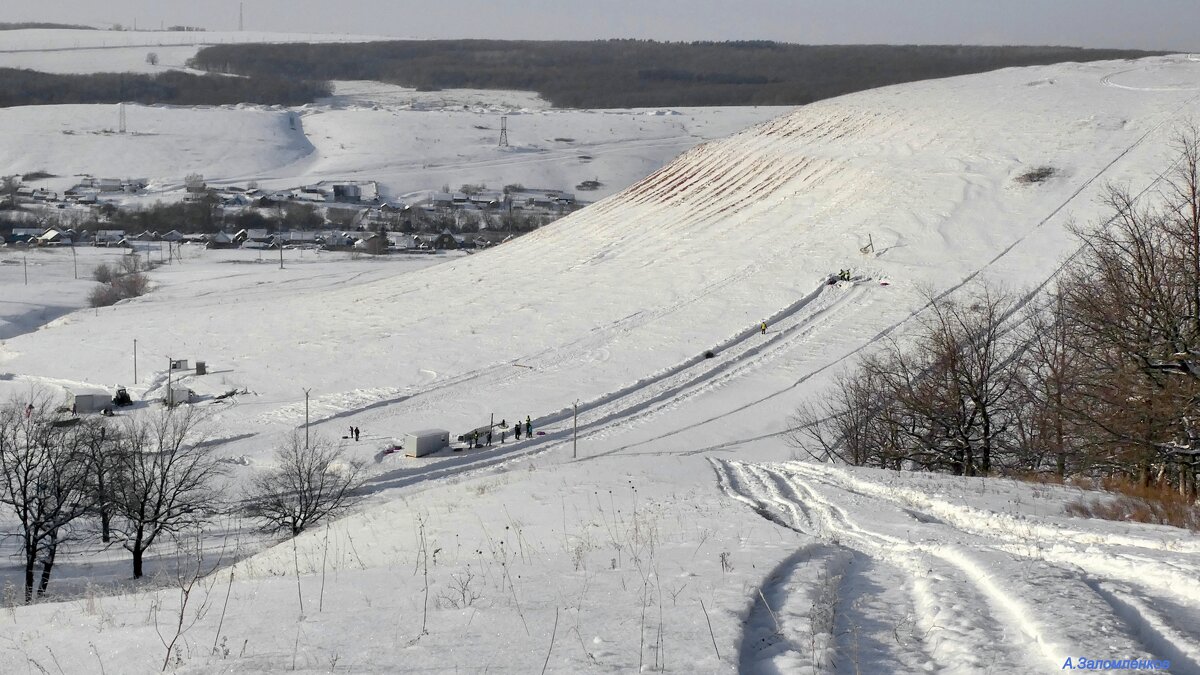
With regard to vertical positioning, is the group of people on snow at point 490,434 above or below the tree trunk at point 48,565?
above

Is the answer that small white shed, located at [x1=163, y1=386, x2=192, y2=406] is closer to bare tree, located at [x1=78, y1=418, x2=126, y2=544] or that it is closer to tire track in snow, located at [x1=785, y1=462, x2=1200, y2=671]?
bare tree, located at [x1=78, y1=418, x2=126, y2=544]

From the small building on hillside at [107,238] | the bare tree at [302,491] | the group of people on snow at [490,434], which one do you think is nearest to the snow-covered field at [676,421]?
the group of people on snow at [490,434]

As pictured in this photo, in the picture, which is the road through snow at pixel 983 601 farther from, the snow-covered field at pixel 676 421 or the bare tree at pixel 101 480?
the bare tree at pixel 101 480

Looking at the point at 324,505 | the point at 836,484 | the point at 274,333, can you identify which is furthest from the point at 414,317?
the point at 836,484

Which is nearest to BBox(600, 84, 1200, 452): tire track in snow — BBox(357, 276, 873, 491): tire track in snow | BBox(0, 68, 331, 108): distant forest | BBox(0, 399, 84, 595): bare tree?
BBox(357, 276, 873, 491): tire track in snow

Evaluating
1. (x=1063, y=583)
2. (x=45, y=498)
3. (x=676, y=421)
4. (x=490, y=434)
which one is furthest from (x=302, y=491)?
(x=1063, y=583)

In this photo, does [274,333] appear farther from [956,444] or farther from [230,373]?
[956,444]
